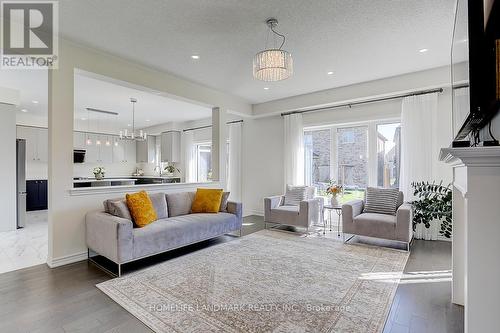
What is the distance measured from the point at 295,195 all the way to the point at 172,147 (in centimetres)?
486

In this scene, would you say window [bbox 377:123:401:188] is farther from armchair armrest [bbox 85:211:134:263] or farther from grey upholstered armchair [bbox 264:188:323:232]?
armchair armrest [bbox 85:211:134:263]

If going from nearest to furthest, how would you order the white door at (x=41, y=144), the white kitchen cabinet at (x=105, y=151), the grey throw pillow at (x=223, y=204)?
1. the grey throw pillow at (x=223, y=204)
2. the white door at (x=41, y=144)
3. the white kitchen cabinet at (x=105, y=151)

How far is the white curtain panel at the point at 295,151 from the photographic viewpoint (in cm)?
575

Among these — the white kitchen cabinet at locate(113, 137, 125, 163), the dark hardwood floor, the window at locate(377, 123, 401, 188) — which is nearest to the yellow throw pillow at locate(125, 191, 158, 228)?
the dark hardwood floor

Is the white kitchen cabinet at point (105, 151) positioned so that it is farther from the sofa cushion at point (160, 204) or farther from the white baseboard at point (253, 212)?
the sofa cushion at point (160, 204)

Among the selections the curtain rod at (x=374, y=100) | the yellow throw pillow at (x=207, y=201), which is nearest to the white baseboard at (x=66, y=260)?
the yellow throw pillow at (x=207, y=201)

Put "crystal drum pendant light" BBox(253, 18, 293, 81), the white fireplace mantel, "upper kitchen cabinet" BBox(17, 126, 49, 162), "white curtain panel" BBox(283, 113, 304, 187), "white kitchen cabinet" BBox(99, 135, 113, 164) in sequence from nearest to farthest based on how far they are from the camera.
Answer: the white fireplace mantel → "crystal drum pendant light" BBox(253, 18, 293, 81) → "white curtain panel" BBox(283, 113, 304, 187) → "upper kitchen cabinet" BBox(17, 126, 49, 162) → "white kitchen cabinet" BBox(99, 135, 113, 164)

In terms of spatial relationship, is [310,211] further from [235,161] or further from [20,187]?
[20,187]

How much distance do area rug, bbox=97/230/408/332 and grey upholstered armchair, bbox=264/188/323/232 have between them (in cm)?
93

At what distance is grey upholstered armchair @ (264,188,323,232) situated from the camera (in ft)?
15.1

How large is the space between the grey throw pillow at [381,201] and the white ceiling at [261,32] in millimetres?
1983

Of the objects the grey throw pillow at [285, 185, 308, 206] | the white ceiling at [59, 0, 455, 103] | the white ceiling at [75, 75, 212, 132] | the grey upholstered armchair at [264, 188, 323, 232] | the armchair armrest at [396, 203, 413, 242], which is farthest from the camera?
the grey throw pillow at [285, 185, 308, 206]

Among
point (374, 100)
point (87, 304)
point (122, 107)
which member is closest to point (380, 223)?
point (374, 100)

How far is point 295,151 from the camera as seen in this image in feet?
18.9
